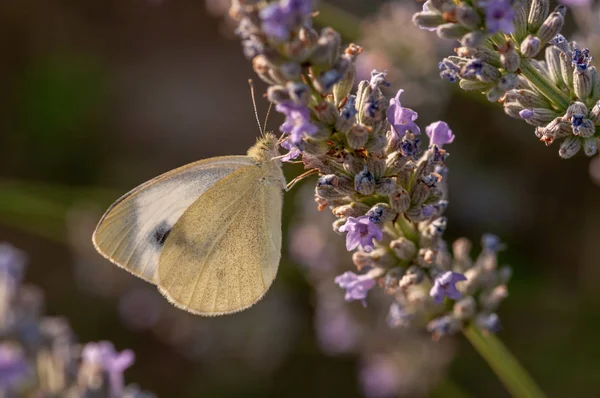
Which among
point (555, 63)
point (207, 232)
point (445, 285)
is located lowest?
point (445, 285)

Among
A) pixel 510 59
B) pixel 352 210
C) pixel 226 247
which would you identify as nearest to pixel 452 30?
pixel 510 59

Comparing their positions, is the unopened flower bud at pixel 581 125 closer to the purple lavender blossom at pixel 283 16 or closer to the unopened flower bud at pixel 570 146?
the unopened flower bud at pixel 570 146

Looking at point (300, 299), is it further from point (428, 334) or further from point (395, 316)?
point (395, 316)

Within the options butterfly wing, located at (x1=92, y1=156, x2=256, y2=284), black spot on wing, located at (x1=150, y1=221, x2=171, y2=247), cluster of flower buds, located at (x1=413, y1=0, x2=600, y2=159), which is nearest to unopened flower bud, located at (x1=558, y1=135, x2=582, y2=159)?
cluster of flower buds, located at (x1=413, y1=0, x2=600, y2=159)

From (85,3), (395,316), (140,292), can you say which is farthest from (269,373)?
(85,3)

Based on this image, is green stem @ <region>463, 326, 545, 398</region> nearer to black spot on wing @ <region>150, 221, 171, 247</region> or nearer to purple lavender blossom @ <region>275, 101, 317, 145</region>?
purple lavender blossom @ <region>275, 101, 317, 145</region>

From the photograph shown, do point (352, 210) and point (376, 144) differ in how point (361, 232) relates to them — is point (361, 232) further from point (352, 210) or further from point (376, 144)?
point (376, 144)
